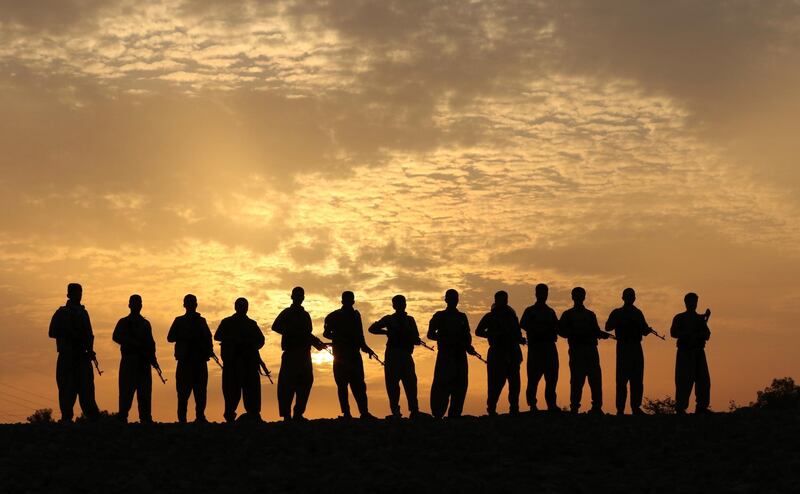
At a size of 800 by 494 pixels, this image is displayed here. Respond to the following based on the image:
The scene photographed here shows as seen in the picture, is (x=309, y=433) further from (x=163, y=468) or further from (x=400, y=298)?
(x=400, y=298)

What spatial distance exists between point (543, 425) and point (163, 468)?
685cm

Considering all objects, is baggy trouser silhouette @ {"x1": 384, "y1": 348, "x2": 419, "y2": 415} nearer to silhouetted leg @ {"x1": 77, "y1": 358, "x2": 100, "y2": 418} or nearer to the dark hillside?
the dark hillside

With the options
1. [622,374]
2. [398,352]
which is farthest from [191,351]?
[622,374]

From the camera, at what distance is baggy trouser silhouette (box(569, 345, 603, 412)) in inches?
1014

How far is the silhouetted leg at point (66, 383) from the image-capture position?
24.8 metres

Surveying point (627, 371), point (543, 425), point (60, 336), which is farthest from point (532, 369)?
point (60, 336)

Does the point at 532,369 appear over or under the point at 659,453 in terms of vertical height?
over

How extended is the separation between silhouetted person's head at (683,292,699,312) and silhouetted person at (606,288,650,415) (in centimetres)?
102

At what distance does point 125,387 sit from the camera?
25.0 m

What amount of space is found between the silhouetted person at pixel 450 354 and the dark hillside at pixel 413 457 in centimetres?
358

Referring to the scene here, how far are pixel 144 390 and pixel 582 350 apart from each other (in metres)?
9.24

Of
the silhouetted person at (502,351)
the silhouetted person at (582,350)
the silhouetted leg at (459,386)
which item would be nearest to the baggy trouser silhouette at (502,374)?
the silhouetted person at (502,351)

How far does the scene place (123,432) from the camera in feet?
69.7

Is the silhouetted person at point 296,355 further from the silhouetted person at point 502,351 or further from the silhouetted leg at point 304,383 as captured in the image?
the silhouetted person at point 502,351
